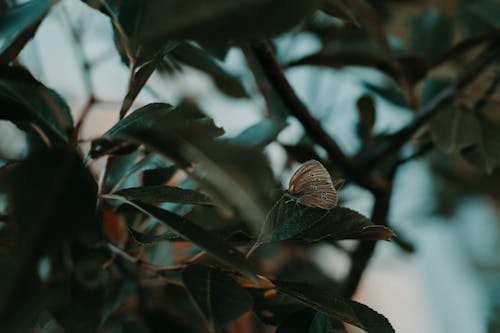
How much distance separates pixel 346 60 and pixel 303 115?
0.48ft

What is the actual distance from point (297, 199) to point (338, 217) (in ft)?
0.08

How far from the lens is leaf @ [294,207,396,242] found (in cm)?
34

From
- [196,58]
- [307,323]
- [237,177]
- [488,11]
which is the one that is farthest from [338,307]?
[488,11]

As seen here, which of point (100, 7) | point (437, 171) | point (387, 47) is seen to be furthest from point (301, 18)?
point (437, 171)

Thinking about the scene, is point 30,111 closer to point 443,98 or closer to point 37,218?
point 37,218

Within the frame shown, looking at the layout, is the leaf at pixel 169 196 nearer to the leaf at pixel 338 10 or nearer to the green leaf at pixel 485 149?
the leaf at pixel 338 10

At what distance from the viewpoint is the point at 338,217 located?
0.35 m

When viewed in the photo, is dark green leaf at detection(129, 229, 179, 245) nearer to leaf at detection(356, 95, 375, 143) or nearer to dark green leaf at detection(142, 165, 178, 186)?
dark green leaf at detection(142, 165, 178, 186)

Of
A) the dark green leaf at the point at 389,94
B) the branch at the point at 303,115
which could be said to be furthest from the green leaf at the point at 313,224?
the dark green leaf at the point at 389,94

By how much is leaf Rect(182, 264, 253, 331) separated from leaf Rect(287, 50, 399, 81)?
0.30 meters

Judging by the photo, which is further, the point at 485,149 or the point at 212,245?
the point at 485,149

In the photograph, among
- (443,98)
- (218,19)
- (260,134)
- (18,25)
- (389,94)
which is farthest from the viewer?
(389,94)

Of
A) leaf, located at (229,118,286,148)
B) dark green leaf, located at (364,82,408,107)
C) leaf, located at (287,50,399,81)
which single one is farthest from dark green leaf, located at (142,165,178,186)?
dark green leaf, located at (364,82,408,107)

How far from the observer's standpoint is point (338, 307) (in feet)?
1.09
